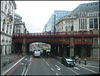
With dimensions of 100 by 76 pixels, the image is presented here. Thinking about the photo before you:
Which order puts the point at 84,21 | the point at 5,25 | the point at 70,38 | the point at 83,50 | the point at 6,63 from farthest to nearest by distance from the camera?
the point at 84,21
the point at 83,50
the point at 70,38
the point at 5,25
the point at 6,63

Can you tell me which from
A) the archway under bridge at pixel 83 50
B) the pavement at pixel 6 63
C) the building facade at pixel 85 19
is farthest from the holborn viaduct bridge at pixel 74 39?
the pavement at pixel 6 63

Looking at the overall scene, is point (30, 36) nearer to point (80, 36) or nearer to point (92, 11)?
point (80, 36)

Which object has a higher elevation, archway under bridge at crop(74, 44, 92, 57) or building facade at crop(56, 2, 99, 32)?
building facade at crop(56, 2, 99, 32)

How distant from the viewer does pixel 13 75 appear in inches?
567

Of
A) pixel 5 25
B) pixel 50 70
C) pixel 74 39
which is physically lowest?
pixel 50 70

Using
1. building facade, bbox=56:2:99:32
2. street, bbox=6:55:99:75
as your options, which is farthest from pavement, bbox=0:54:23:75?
building facade, bbox=56:2:99:32

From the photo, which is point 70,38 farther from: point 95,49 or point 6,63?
point 6,63

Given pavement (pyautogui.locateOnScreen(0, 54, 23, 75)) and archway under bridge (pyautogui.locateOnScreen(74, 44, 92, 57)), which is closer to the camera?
pavement (pyautogui.locateOnScreen(0, 54, 23, 75))

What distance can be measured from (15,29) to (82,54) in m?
49.1

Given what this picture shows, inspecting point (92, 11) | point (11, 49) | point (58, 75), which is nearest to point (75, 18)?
point (92, 11)

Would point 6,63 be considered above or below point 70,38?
below

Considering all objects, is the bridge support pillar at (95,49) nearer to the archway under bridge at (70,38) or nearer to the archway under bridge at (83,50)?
the archway under bridge at (70,38)

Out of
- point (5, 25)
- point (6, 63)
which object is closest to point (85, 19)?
point (5, 25)

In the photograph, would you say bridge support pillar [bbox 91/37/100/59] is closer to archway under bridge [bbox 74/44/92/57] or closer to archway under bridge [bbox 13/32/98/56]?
archway under bridge [bbox 13/32/98/56]
